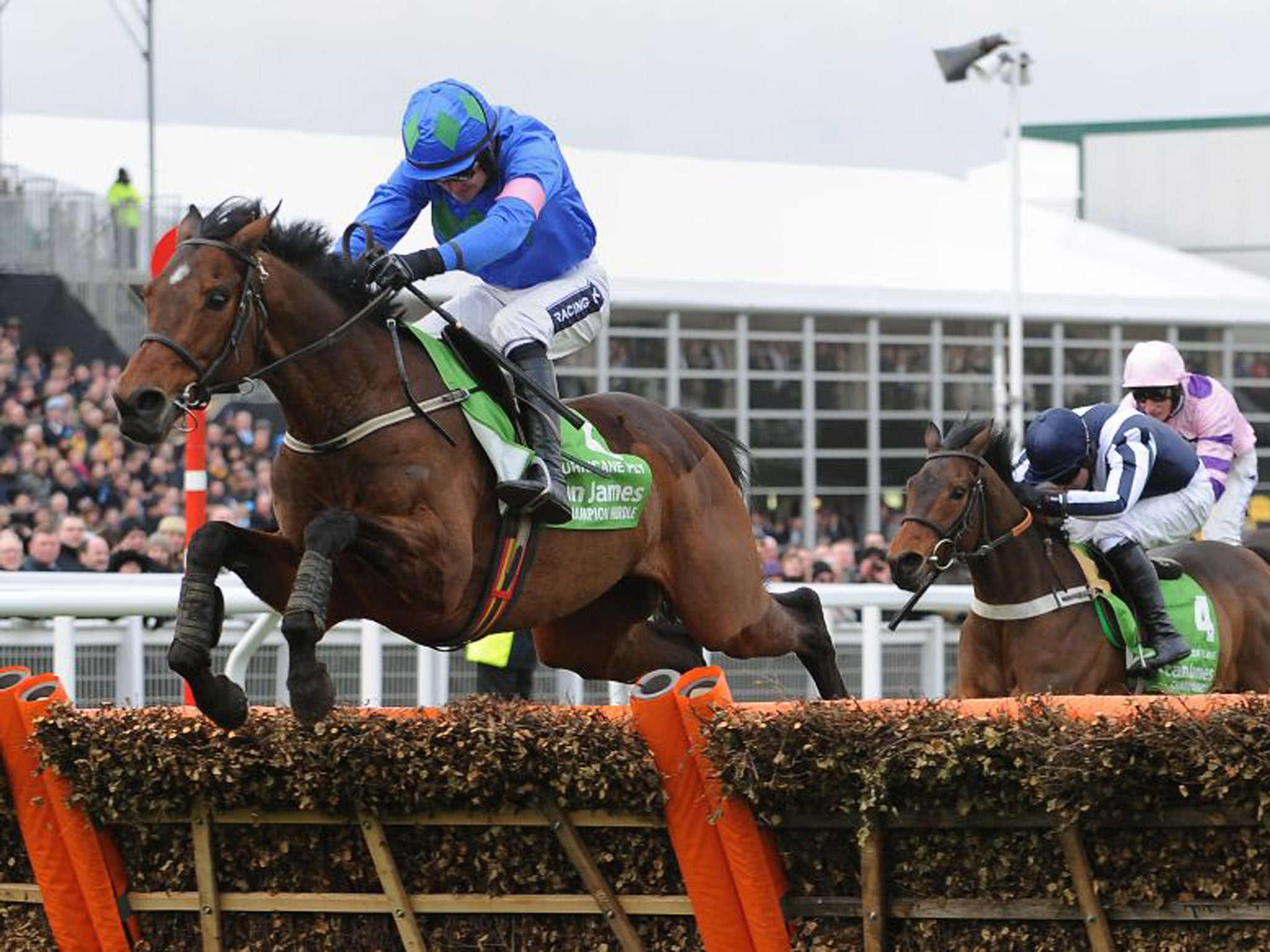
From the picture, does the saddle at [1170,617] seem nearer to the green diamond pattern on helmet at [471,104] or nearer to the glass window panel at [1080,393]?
the green diamond pattern on helmet at [471,104]

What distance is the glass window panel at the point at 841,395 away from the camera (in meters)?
16.1

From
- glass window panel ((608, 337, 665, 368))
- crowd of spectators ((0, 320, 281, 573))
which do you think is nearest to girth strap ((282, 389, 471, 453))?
crowd of spectators ((0, 320, 281, 573))

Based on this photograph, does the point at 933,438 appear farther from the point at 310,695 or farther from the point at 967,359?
the point at 967,359

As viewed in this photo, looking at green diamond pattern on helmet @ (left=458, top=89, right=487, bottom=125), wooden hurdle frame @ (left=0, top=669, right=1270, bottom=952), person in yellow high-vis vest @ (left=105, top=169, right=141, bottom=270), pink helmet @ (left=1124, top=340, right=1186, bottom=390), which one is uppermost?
person in yellow high-vis vest @ (left=105, top=169, right=141, bottom=270)

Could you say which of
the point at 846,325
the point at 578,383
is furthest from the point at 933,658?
the point at 846,325

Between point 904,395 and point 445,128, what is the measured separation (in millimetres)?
11573

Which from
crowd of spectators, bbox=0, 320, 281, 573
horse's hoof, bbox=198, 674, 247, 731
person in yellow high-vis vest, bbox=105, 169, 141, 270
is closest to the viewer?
horse's hoof, bbox=198, 674, 247, 731

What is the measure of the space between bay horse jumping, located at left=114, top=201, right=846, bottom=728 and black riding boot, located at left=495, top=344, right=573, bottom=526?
77mm

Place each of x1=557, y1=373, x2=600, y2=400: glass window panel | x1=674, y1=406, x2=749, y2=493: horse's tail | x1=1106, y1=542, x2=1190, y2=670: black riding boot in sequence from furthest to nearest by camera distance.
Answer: x1=557, y1=373, x2=600, y2=400: glass window panel
x1=1106, y1=542, x2=1190, y2=670: black riding boot
x1=674, y1=406, x2=749, y2=493: horse's tail

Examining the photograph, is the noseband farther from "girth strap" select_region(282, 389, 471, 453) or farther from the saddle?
the saddle

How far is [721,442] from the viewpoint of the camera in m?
6.25

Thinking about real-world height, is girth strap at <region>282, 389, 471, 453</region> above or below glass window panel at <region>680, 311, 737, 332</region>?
below

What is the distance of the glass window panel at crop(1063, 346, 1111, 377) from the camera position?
17.4 m

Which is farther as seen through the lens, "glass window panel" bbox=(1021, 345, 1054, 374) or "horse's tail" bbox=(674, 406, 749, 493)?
"glass window panel" bbox=(1021, 345, 1054, 374)
